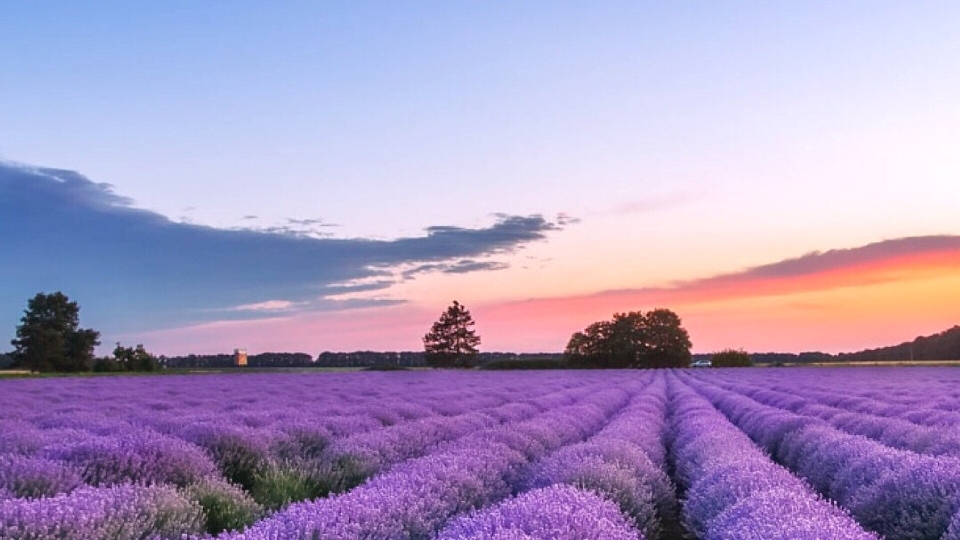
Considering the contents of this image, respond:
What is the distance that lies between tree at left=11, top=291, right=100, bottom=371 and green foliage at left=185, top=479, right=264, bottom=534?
57607 millimetres

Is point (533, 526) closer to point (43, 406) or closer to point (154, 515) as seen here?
point (154, 515)

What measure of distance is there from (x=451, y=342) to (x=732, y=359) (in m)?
26.5

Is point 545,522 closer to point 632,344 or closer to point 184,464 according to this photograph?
point 184,464

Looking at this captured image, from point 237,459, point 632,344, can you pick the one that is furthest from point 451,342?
point 237,459

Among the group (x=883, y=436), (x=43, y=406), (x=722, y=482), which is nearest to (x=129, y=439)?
(x=722, y=482)

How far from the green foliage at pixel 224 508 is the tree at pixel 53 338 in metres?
57.6

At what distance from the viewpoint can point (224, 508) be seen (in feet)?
18.7

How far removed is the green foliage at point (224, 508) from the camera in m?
5.59

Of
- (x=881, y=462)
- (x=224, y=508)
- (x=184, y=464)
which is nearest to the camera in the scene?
(x=224, y=508)

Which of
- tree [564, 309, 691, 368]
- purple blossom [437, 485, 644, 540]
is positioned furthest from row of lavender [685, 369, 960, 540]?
tree [564, 309, 691, 368]

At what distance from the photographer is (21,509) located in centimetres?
431

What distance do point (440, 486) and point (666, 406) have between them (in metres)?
15.1

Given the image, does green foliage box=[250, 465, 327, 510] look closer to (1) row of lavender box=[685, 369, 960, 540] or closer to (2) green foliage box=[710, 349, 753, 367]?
(1) row of lavender box=[685, 369, 960, 540]

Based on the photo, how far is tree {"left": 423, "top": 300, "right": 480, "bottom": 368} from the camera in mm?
83000
